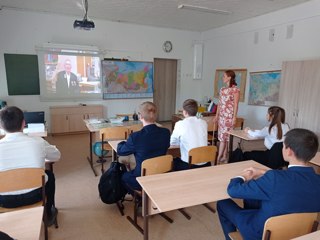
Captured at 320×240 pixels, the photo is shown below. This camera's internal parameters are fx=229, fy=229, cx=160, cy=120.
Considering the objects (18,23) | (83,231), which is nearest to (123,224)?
(83,231)

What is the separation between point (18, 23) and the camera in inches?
215

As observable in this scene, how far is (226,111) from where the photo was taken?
3822 millimetres

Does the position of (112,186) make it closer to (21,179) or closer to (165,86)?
(21,179)

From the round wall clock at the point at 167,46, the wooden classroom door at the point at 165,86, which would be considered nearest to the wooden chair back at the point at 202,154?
the wooden classroom door at the point at 165,86

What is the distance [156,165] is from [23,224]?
114 cm

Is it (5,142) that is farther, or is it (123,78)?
(123,78)

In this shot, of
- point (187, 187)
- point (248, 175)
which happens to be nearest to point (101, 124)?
point (187, 187)

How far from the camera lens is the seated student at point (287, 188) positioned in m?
1.27

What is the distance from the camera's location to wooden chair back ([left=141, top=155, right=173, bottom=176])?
2.06 meters

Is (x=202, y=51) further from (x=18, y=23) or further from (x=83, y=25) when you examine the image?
(x=18, y=23)

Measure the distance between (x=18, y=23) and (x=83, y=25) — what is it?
2496mm

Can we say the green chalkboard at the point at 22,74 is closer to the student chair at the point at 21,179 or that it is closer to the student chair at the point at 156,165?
the student chair at the point at 21,179

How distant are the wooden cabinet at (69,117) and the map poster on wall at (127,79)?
2.54 feet

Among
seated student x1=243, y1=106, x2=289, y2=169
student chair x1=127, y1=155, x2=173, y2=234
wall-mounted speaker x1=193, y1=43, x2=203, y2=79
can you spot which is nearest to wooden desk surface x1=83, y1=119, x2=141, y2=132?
student chair x1=127, y1=155, x2=173, y2=234
